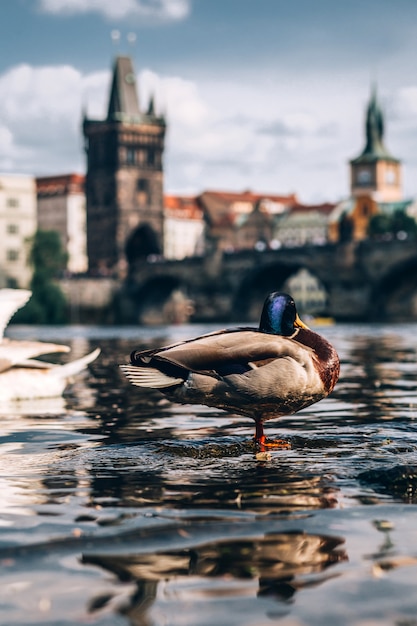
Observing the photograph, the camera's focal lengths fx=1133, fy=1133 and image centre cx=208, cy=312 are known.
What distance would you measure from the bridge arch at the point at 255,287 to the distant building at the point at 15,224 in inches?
828

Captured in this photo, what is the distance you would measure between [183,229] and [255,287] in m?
53.2

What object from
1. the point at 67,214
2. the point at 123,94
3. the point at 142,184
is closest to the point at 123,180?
the point at 142,184

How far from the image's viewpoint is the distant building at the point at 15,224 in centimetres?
10181

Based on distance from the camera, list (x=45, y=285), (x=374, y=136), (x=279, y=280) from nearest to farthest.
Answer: (x=45, y=285)
(x=279, y=280)
(x=374, y=136)

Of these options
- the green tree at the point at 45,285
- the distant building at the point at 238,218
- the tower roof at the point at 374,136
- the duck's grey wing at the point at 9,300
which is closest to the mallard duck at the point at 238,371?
the duck's grey wing at the point at 9,300

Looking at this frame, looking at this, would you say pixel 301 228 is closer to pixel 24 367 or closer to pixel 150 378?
pixel 24 367

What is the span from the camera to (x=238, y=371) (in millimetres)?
6707

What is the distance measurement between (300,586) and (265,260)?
8534 cm

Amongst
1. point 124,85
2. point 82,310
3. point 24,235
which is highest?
point 124,85

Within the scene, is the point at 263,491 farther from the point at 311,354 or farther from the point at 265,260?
the point at 265,260

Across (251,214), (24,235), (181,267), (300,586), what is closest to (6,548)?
(300,586)

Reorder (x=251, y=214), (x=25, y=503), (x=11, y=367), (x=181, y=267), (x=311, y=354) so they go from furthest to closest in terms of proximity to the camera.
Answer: (x=251, y=214), (x=181, y=267), (x=11, y=367), (x=311, y=354), (x=25, y=503)

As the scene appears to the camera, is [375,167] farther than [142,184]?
Yes

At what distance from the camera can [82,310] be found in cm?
9638
